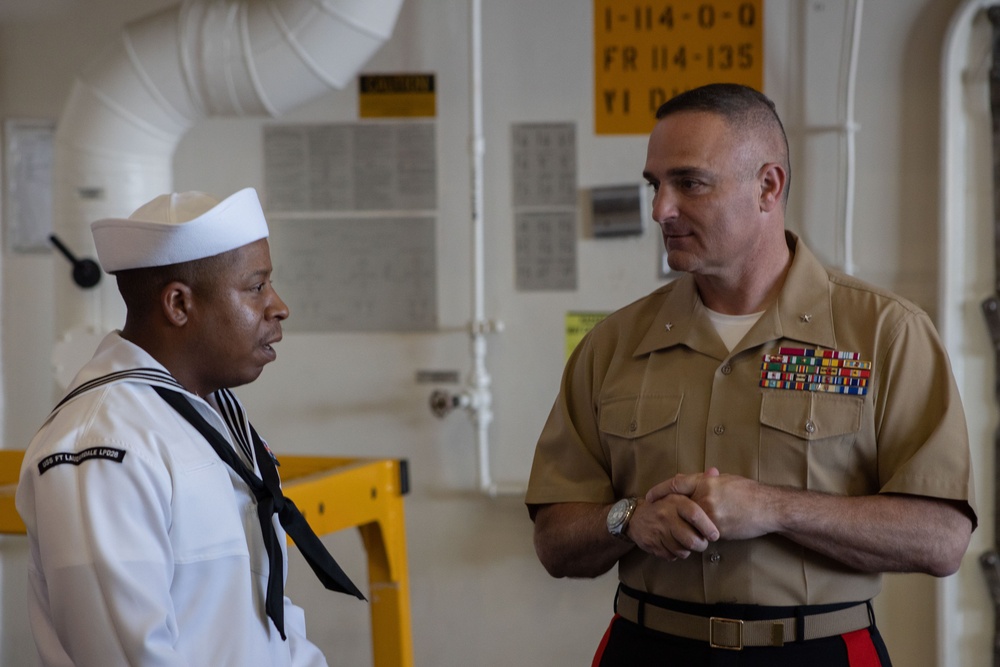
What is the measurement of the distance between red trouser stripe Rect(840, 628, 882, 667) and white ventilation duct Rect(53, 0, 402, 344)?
74.9 inches

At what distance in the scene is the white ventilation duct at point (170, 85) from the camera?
8.76ft

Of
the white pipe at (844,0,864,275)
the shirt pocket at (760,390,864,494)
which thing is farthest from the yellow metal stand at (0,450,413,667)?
the white pipe at (844,0,864,275)

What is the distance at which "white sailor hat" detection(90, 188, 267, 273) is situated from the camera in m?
1.40

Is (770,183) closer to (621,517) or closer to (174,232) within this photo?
(621,517)

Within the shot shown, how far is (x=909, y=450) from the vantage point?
4.94 feet

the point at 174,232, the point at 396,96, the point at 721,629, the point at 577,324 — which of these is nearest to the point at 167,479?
the point at 174,232

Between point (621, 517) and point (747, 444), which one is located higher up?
point (747, 444)

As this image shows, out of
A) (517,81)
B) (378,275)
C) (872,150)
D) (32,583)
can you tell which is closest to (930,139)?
(872,150)

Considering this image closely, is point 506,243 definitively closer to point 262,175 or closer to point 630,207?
point 630,207

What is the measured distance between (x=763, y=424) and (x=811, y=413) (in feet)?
0.24

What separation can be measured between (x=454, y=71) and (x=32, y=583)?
2.15 meters

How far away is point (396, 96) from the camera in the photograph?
311 cm

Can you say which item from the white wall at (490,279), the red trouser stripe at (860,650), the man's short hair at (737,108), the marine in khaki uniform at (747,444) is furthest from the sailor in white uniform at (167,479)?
the white wall at (490,279)

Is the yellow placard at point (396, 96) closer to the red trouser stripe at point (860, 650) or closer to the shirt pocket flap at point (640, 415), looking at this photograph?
the shirt pocket flap at point (640, 415)
